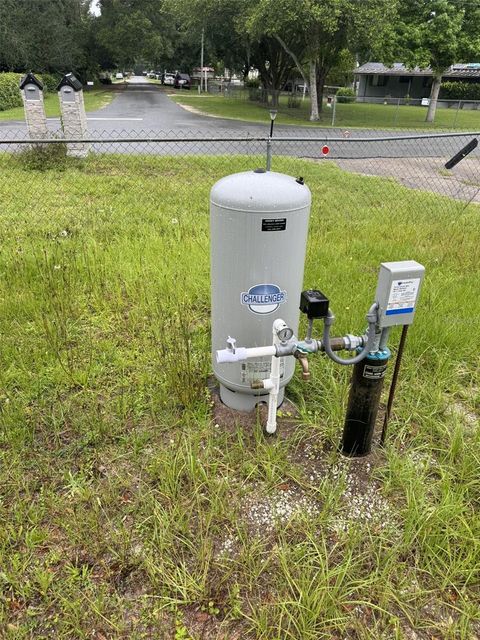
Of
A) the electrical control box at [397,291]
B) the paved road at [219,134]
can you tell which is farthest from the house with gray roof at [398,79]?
the electrical control box at [397,291]

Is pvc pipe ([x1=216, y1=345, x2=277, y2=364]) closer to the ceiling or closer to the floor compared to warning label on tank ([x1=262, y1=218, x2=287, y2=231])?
closer to the floor

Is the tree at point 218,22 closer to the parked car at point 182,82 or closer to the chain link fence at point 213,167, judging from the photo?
the chain link fence at point 213,167

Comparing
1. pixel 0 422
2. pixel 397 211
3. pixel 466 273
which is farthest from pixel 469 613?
pixel 397 211

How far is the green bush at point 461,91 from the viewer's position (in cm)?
3806

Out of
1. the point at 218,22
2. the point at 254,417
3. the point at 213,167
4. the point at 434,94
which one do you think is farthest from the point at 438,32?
the point at 254,417

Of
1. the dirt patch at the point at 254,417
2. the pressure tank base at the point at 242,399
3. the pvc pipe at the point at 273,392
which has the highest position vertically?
the pvc pipe at the point at 273,392

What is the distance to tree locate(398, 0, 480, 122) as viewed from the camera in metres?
21.1

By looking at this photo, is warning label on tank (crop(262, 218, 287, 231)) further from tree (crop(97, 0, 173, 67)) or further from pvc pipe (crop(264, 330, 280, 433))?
tree (crop(97, 0, 173, 67))

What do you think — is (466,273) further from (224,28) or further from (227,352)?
(224,28)

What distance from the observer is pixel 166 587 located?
1.74 metres

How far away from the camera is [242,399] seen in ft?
8.58

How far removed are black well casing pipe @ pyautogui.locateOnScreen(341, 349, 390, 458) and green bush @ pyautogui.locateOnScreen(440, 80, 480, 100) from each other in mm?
44223

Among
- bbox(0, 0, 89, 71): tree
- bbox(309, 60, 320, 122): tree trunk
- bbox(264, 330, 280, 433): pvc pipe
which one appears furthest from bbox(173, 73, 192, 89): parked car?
bbox(264, 330, 280, 433): pvc pipe

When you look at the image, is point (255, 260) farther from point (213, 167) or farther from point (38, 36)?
point (38, 36)
